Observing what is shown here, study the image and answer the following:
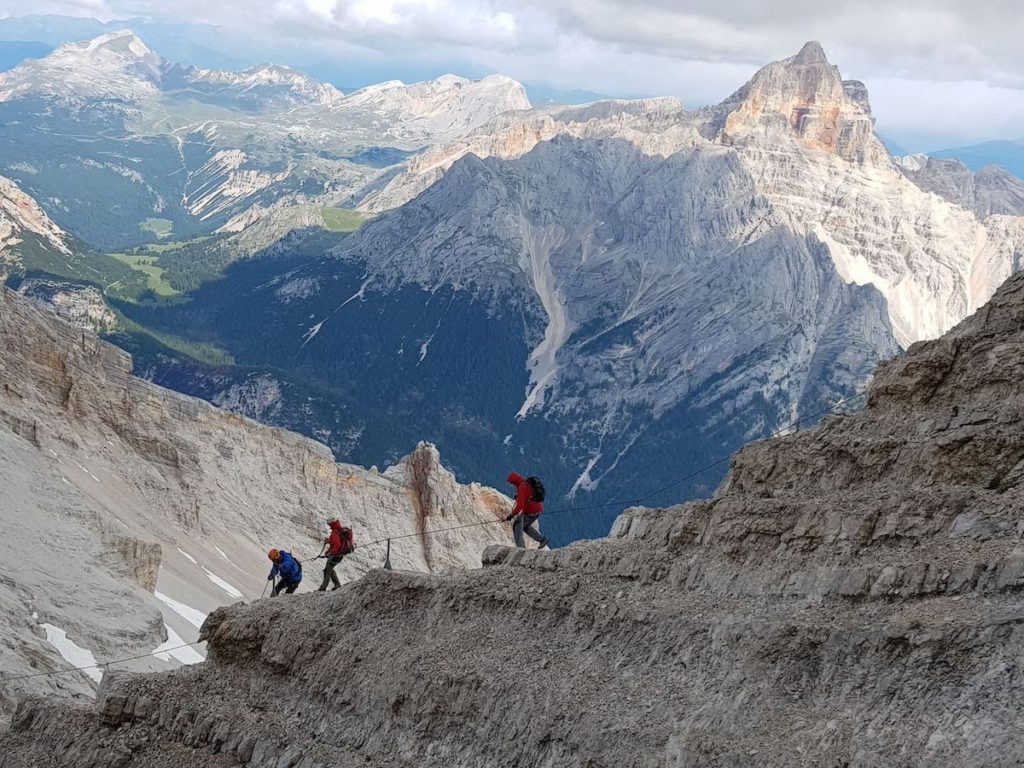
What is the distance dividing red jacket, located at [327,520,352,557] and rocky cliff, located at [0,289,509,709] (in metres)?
7.86

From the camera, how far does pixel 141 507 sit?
6650cm

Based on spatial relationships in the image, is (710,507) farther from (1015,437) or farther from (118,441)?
(118,441)

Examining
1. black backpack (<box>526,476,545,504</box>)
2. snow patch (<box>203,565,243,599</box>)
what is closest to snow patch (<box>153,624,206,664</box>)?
snow patch (<box>203,565,243,599</box>)

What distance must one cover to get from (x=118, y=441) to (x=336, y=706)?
52031mm

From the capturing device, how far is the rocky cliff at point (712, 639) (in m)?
19.1

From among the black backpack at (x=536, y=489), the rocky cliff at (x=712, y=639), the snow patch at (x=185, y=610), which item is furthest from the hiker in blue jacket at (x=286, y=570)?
the snow patch at (x=185, y=610)

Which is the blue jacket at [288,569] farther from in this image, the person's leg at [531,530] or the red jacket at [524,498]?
the red jacket at [524,498]

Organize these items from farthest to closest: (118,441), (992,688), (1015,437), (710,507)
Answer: (118,441), (710,507), (1015,437), (992,688)

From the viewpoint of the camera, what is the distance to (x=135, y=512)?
64625 mm

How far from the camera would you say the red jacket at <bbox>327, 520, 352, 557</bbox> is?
36250mm

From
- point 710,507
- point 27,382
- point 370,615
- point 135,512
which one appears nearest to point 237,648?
point 370,615

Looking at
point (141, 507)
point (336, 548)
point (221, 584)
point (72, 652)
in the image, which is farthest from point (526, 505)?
point (141, 507)

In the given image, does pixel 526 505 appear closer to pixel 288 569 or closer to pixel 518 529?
pixel 518 529

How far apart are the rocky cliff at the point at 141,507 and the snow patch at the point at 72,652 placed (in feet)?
0.23
